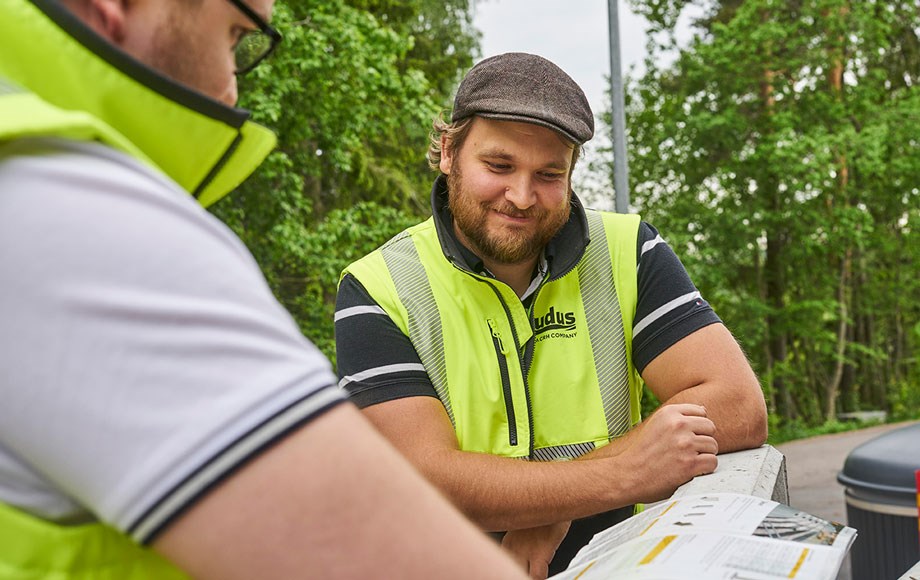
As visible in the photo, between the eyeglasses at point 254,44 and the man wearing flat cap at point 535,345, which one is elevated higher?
the eyeglasses at point 254,44

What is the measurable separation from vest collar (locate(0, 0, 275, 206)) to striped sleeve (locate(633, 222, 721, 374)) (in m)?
1.66

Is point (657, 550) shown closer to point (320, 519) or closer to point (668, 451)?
point (668, 451)

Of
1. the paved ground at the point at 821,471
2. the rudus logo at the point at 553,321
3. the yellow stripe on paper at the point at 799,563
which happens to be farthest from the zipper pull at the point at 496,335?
the paved ground at the point at 821,471

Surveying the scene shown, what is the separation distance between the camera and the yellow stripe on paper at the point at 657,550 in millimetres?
1371

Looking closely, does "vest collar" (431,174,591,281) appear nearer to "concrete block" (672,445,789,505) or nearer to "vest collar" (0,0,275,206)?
"concrete block" (672,445,789,505)

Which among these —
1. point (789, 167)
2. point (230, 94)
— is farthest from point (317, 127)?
point (230, 94)

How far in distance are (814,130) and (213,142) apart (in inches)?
680

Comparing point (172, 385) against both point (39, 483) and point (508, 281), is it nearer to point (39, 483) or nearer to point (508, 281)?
point (39, 483)

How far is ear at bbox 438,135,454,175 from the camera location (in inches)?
106

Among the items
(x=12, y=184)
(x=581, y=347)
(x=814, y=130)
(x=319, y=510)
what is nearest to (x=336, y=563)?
(x=319, y=510)

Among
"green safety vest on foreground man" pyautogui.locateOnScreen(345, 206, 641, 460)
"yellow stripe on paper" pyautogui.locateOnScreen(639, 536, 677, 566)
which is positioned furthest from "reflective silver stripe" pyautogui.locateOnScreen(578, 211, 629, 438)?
"yellow stripe on paper" pyautogui.locateOnScreen(639, 536, 677, 566)

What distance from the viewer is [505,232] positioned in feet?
8.00

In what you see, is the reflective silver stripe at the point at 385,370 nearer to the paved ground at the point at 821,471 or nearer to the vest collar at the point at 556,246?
the vest collar at the point at 556,246

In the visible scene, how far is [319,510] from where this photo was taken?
26.1 inches
